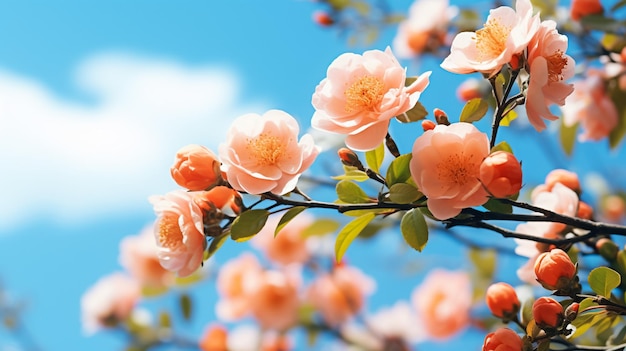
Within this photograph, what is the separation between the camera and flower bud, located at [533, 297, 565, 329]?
2.16ft

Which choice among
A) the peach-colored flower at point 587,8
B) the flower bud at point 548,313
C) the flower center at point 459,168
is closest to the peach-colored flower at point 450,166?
the flower center at point 459,168

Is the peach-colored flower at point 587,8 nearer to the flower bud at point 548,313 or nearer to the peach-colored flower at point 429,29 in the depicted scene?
the peach-colored flower at point 429,29

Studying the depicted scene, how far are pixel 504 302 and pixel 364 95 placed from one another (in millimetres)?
294

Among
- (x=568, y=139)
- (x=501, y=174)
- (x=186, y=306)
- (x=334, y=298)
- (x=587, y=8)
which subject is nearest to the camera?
(x=501, y=174)

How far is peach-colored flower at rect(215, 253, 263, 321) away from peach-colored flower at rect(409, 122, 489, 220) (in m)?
1.20

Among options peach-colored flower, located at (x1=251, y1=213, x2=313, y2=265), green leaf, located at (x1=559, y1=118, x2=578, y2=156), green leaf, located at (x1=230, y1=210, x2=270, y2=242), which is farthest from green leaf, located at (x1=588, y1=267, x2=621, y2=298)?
peach-colored flower, located at (x1=251, y1=213, x2=313, y2=265)

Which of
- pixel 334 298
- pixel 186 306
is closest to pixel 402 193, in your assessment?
pixel 186 306

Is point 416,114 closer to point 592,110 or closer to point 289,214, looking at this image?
point 289,214

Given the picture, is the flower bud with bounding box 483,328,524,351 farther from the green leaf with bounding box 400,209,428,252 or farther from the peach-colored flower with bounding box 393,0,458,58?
the peach-colored flower with bounding box 393,0,458,58

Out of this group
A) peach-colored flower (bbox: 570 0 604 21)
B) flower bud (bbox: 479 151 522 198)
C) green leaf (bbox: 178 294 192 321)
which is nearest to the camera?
flower bud (bbox: 479 151 522 198)

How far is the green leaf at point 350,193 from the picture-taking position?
730 mm

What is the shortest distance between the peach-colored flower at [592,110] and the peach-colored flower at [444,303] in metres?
0.64

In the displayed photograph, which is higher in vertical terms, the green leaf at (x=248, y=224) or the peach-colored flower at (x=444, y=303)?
the peach-colored flower at (x=444, y=303)

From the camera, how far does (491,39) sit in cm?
72
